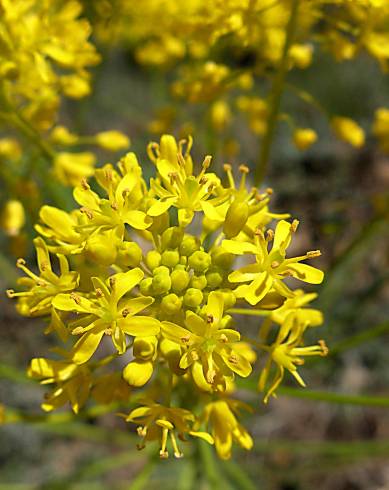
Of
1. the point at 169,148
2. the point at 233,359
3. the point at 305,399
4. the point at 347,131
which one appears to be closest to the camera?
the point at 233,359

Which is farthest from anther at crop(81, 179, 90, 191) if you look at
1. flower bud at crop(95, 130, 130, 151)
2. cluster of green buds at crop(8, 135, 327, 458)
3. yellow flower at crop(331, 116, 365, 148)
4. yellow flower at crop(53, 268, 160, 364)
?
yellow flower at crop(331, 116, 365, 148)

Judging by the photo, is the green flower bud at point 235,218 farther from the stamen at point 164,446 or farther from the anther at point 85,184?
the stamen at point 164,446

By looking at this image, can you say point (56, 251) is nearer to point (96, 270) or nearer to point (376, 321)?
point (96, 270)

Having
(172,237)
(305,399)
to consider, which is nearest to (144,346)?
(172,237)

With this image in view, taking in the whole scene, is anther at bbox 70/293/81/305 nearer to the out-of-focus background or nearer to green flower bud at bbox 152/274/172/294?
green flower bud at bbox 152/274/172/294

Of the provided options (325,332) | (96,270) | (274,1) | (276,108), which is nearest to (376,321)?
(325,332)

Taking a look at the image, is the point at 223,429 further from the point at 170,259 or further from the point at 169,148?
the point at 169,148
